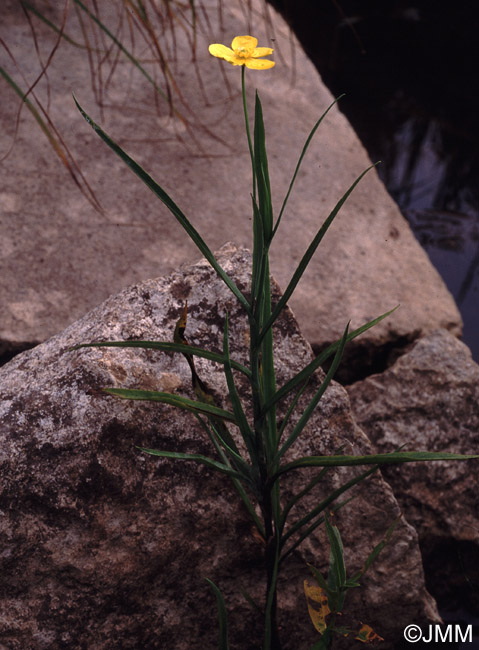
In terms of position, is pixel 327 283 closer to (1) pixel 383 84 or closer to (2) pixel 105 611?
(2) pixel 105 611

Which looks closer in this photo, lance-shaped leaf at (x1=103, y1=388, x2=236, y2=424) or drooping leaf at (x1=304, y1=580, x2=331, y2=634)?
lance-shaped leaf at (x1=103, y1=388, x2=236, y2=424)

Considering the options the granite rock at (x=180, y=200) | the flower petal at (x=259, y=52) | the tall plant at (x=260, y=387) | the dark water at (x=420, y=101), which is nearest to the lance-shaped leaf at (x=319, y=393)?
the tall plant at (x=260, y=387)

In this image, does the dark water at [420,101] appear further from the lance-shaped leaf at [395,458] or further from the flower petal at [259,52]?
the flower petal at [259,52]

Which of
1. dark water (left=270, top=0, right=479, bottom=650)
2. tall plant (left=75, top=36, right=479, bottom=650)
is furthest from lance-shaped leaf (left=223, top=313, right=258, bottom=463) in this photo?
dark water (left=270, top=0, right=479, bottom=650)

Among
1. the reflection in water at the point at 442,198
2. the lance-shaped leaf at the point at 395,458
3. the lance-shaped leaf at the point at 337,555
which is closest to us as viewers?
the lance-shaped leaf at the point at 395,458

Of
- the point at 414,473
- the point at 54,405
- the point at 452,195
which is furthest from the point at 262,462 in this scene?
the point at 452,195

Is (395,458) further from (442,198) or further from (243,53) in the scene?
(442,198)

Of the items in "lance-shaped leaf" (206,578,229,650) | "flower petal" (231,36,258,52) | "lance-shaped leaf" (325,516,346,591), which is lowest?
"lance-shaped leaf" (206,578,229,650)

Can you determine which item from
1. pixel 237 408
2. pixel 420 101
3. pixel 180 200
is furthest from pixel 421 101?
pixel 237 408

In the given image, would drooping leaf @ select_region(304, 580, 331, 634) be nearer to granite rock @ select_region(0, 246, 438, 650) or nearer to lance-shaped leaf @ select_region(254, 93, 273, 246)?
→ granite rock @ select_region(0, 246, 438, 650)
